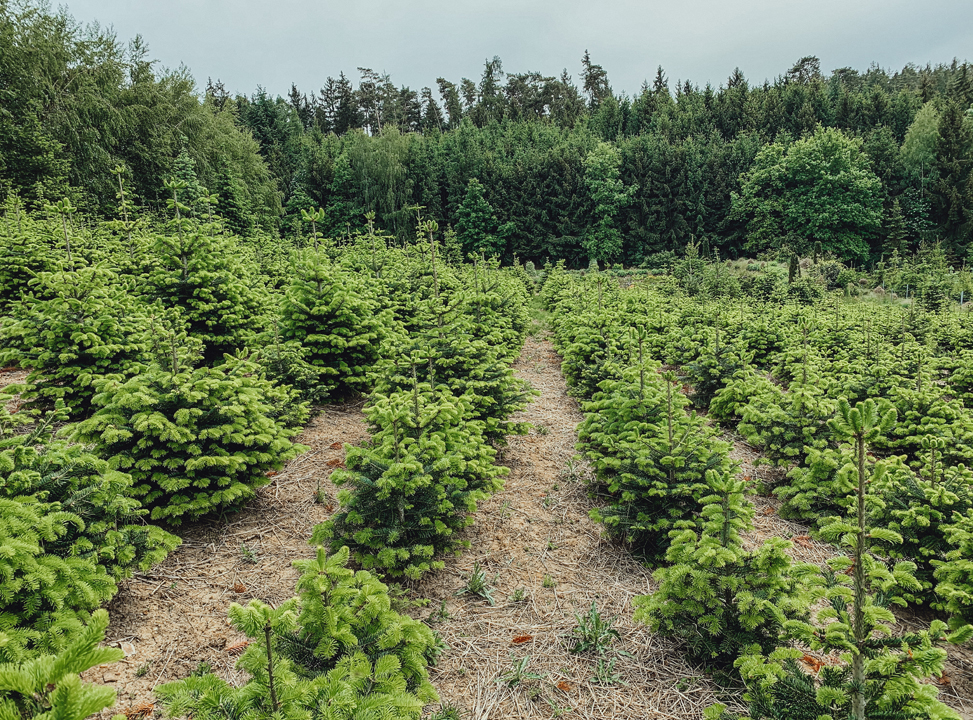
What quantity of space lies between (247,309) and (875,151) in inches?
1375

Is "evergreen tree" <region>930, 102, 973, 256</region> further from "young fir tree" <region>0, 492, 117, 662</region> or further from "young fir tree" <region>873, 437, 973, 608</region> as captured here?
"young fir tree" <region>0, 492, 117, 662</region>

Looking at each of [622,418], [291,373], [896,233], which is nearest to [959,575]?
[622,418]

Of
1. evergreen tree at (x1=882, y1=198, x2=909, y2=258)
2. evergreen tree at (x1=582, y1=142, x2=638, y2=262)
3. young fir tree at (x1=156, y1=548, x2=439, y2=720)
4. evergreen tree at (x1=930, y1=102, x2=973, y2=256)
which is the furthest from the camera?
evergreen tree at (x1=582, y1=142, x2=638, y2=262)

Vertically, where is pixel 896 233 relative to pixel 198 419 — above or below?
above

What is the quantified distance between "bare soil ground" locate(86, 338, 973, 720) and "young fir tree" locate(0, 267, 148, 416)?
1.75m

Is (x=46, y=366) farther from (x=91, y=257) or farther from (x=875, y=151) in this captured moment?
(x=875, y=151)

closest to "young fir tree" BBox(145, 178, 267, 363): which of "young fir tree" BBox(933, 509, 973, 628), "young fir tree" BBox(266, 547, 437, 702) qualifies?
"young fir tree" BBox(266, 547, 437, 702)

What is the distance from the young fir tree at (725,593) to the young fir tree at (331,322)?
162 inches

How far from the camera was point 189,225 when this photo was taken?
21.0 ft

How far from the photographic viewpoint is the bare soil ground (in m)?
2.92

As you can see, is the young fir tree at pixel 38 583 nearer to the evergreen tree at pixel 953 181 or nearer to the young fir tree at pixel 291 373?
the young fir tree at pixel 291 373

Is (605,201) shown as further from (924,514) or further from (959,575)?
(959,575)

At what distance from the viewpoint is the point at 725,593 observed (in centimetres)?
296

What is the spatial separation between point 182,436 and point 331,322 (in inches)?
101
